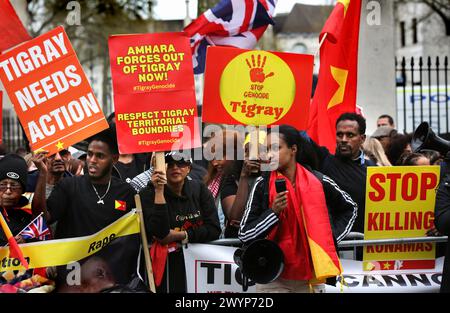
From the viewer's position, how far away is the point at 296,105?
690cm

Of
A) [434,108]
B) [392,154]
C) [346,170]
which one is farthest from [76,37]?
[346,170]

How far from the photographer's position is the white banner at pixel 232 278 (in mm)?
6570

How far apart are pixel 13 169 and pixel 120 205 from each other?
31.2 inches

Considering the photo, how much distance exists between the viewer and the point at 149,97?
6.55m

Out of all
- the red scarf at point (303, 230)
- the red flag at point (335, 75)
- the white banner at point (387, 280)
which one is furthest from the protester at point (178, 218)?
the red flag at point (335, 75)

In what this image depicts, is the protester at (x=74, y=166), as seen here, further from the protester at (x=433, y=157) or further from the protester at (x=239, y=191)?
the protester at (x=433, y=157)

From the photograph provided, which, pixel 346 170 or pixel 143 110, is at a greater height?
pixel 143 110

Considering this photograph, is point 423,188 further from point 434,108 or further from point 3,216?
point 434,108

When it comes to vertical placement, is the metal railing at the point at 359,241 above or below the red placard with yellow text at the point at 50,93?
below

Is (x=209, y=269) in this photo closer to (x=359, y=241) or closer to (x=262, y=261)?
(x=262, y=261)

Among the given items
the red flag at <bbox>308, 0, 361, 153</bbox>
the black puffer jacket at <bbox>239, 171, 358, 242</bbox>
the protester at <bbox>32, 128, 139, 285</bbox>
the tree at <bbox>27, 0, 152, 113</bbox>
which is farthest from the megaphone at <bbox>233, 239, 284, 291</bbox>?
the tree at <bbox>27, 0, 152, 113</bbox>

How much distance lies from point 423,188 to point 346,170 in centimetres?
68

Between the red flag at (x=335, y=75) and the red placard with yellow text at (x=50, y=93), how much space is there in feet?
8.52
